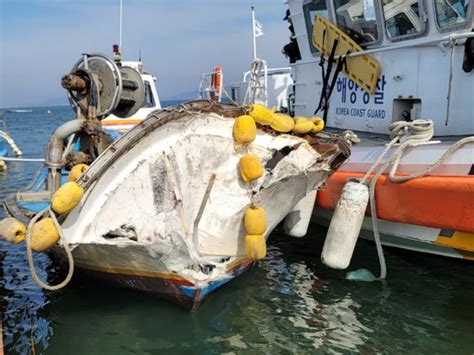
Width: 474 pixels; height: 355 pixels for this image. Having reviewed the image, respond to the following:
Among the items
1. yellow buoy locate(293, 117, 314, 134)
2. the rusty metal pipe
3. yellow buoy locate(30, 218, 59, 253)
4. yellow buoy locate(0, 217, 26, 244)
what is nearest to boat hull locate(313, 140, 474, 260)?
yellow buoy locate(293, 117, 314, 134)

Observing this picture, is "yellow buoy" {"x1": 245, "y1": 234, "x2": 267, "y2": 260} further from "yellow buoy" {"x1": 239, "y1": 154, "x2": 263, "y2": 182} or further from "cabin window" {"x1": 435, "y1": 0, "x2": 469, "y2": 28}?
"cabin window" {"x1": 435, "y1": 0, "x2": 469, "y2": 28}

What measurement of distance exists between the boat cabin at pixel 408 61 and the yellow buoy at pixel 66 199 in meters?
3.71

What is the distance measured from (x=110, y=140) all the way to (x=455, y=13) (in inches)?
154

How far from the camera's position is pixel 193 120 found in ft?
14.1

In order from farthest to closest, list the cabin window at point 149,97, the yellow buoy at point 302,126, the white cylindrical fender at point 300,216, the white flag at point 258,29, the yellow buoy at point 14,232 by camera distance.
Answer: the cabin window at point 149,97
the white flag at point 258,29
the white cylindrical fender at point 300,216
the yellow buoy at point 302,126
the yellow buoy at point 14,232

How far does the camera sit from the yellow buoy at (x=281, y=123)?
4.49 m

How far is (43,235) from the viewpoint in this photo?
3.93 meters

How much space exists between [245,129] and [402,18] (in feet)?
10.1

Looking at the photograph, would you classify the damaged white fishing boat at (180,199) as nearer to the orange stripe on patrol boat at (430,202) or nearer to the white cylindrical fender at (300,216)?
the orange stripe on patrol boat at (430,202)

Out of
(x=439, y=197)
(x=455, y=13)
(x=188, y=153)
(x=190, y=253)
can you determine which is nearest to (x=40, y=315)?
(x=190, y=253)

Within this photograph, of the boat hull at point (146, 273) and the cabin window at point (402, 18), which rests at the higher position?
the cabin window at point (402, 18)

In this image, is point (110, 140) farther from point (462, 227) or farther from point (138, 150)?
point (462, 227)

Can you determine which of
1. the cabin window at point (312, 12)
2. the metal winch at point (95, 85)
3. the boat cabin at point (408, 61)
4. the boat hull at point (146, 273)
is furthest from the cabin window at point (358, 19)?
the boat hull at point (146, 273)

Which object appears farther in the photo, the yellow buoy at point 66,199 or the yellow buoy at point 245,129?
the yellow buoy at point 245,129
